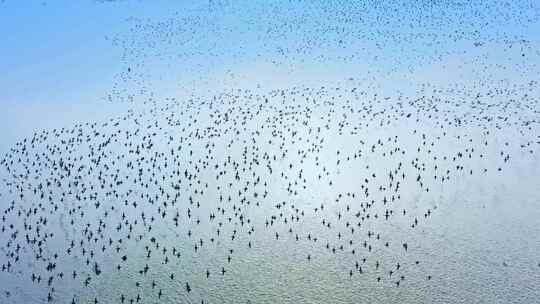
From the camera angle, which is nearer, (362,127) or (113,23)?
(362,127)

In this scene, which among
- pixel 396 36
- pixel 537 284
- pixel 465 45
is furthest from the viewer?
pixel 396 36

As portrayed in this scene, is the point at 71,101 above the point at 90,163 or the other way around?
above

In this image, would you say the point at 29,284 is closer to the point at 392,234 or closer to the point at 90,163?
the point at 90,163

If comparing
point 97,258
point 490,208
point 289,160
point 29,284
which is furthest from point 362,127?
point 29,284

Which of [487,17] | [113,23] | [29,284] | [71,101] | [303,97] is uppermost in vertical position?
[487,17]

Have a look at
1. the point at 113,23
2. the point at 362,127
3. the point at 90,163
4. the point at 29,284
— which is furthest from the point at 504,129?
the point at 113,23

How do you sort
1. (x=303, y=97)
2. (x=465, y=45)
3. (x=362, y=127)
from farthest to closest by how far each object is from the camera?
1. (x=465, y=45)
2. (x=303, y=97)
3. (x=362, y=127)

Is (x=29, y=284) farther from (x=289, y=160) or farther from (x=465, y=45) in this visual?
(x=465, y=45)
